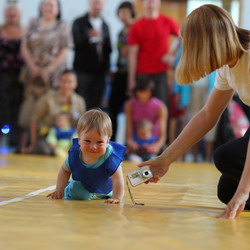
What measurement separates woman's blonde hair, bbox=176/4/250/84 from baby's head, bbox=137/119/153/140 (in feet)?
13.3

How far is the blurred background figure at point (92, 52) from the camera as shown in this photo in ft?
21.3

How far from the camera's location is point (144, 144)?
20.8 ft

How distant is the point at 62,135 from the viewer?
21.2ft

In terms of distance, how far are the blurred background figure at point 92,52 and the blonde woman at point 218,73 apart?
4030mm

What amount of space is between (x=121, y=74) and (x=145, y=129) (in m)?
0.64

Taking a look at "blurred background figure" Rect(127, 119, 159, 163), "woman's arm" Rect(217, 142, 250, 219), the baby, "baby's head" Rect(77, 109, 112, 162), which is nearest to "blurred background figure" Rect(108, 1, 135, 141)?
"blurred background figure" Rect(127, 119, 159, 163)

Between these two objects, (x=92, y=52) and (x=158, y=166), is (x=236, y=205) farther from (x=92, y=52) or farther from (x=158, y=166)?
(x=92, y=52)

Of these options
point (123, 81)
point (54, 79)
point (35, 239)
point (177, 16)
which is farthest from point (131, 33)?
→ point (35, 239)

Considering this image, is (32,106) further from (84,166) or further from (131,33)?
(84,166)

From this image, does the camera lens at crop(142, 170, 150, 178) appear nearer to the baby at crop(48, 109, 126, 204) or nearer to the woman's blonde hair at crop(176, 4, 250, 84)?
the baby at crop(48, 109, 126, 204)

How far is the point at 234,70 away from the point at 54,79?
14.6 feet

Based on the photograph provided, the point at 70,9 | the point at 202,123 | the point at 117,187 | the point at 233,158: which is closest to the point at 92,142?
the point at 117,187

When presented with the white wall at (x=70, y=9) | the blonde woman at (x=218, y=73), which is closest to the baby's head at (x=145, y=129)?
the white wall at (x=70, y=9)

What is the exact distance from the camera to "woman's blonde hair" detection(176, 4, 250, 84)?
219 cm
